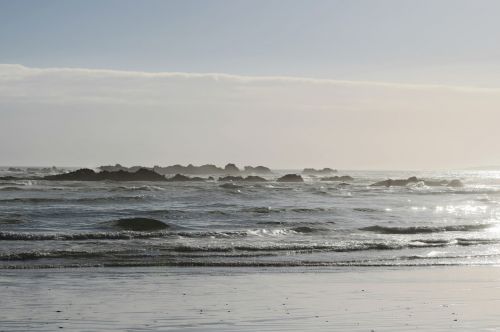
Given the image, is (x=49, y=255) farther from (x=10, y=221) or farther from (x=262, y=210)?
(x=262, y=210)

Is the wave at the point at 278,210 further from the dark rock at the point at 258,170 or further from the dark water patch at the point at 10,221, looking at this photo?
the dark rock at the point at 258,170

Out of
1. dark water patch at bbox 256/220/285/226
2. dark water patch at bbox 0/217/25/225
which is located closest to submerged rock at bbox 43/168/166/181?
dark water patch at bbox 256/220/285/226

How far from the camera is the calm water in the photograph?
21.3 metres

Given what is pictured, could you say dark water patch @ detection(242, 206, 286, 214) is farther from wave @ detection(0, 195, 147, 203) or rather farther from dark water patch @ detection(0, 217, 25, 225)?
dark water patch @ detection(0, 217, 25, 225)

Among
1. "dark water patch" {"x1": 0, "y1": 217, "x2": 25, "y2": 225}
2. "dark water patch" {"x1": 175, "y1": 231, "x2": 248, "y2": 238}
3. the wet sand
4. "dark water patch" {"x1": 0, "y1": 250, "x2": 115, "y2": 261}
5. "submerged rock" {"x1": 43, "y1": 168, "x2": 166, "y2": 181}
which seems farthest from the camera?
"submerged rock" {"x1": 43, "y1": 168, "x2": 166, "y2": 181}

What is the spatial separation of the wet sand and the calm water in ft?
7.55

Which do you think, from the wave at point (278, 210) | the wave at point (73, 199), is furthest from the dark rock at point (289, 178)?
the wave at point (278, 210)

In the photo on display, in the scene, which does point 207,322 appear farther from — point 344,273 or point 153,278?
point 344,273

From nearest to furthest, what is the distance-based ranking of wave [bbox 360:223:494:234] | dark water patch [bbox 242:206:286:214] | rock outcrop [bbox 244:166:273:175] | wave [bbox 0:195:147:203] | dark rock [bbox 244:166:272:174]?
wave [bbox 360:223:494:234], dark water patch [bbox 242:206:286:214], wave [bbox 0:195:147:203], rock outcrop [bbox 244:166:273:175], dark rock [bbox 244:166:272:174]

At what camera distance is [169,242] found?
25094mm

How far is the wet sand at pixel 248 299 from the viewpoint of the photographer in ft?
38.5

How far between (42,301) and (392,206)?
1457 inches

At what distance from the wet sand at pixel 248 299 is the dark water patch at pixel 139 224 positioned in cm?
1213

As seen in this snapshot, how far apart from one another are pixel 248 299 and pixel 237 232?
15.0m
